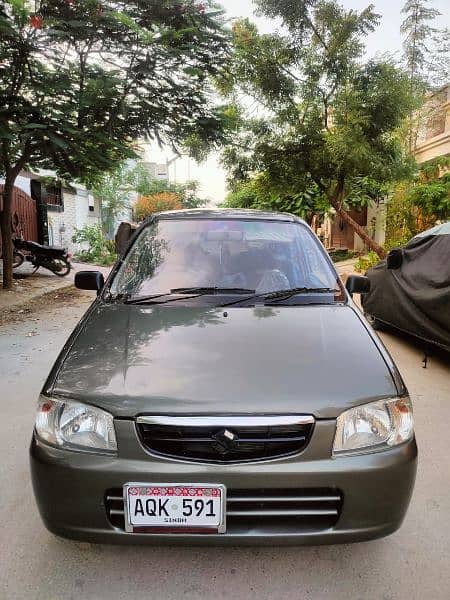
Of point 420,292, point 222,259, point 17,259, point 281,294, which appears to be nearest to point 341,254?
point 17,259

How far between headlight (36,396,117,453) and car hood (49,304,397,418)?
4 cm

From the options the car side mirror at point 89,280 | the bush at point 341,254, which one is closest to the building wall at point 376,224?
the bush at point 341,254

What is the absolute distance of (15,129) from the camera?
20.1 ft

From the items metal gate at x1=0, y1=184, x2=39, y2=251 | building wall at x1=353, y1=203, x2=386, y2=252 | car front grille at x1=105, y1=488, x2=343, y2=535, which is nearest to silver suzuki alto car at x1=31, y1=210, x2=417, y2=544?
car front grille at x1=105, y1=488, x2=343, y2=535

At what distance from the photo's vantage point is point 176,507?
5.48ft

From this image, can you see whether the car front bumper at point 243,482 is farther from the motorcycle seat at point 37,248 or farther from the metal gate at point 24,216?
the metal gate at point 24,216

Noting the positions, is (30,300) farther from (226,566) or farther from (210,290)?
(226,566)

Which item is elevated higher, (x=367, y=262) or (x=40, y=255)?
(x=40, y=255)

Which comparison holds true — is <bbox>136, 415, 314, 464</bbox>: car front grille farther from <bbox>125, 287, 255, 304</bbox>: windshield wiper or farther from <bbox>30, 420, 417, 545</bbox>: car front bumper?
<bbox>125, 287, 255, 304</bbox>: windshield wiper

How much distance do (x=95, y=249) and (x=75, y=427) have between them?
15.4m

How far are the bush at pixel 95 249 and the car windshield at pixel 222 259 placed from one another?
12954 millimetres

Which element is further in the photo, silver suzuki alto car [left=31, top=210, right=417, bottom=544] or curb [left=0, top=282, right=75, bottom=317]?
curb [left=0, top=282, right=75, bottom=317]

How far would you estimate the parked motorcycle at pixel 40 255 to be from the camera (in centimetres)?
1139

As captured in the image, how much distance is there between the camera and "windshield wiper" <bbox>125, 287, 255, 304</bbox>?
2596mm
